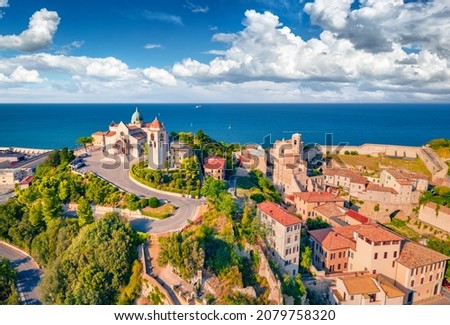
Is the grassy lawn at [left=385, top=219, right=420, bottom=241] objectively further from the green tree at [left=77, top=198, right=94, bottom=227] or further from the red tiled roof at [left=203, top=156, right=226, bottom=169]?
the green tree at [left=77, top=198, right=94, bottom=227]

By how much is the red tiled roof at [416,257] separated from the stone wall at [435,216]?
10748 millimetres

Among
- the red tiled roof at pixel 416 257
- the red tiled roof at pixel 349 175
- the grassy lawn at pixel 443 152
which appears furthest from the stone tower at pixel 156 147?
the grassy lawn at pixel 443 152

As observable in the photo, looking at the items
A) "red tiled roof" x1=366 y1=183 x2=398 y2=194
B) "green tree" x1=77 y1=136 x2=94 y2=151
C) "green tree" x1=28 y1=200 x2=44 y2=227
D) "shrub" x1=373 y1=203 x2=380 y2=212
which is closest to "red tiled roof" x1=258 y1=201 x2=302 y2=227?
"shrub" x1=373 y1=203 x2=380 y2=212

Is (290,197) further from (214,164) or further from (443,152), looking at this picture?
(443,152)

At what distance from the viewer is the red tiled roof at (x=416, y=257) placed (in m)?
24.6

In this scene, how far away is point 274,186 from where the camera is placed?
4359 centimetres

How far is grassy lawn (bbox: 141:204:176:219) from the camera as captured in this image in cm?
2664

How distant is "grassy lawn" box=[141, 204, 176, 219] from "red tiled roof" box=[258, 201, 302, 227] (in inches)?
288

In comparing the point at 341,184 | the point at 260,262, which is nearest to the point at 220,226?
the point at 260,262

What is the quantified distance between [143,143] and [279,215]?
24.4m

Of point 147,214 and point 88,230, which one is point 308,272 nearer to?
point 147,214

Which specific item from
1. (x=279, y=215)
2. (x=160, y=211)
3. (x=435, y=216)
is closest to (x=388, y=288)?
(x=279, y=215)

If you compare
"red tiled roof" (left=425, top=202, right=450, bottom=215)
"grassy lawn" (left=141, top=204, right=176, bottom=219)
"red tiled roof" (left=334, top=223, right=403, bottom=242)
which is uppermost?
"grassy lawn" (left=141, top=204, right=176, bottom=219)

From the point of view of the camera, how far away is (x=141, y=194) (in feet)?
100
